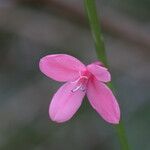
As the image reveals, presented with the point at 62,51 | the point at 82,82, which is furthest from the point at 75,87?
the point at 62,51

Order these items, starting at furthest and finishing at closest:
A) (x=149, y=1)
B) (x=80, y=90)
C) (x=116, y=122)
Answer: (x=149, y=1)
(x=80, y=90)
(x=116, y=122)

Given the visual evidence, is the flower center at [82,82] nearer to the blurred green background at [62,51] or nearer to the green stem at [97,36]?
the green stem at [97,36]

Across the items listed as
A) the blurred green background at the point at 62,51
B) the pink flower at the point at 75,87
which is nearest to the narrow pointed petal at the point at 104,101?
the pink flower at the point at 75,87

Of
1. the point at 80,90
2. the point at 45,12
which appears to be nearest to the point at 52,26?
the point at 45,12

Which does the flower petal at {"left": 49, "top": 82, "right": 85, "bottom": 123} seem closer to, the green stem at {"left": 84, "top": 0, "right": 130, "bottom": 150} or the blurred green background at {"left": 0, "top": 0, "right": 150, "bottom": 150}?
the green stem at {"left": 84, "top": 0, "right": 130, "bottom": 150}

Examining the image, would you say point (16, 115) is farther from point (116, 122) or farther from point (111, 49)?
point (116, 122)

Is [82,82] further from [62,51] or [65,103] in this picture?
[62,51]
